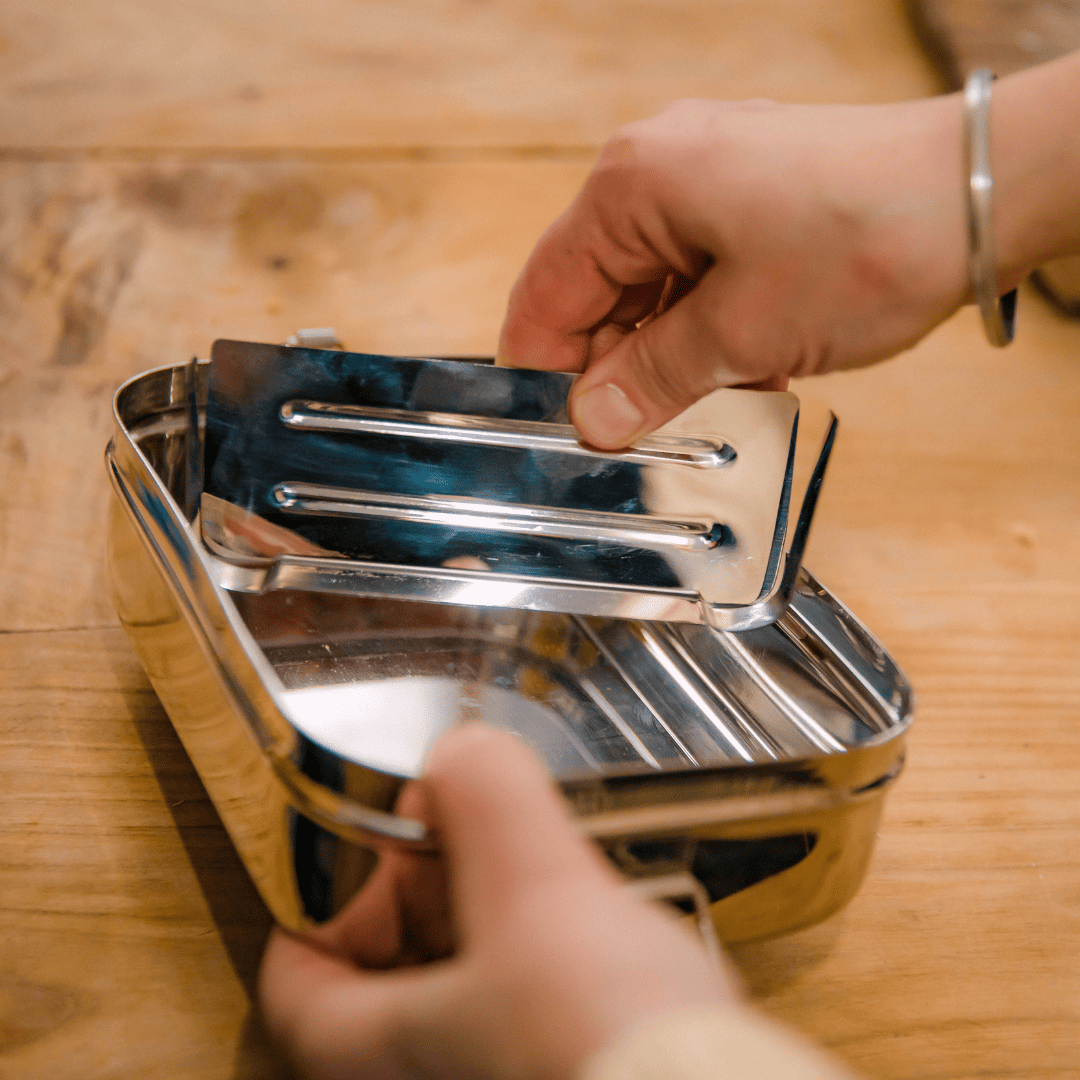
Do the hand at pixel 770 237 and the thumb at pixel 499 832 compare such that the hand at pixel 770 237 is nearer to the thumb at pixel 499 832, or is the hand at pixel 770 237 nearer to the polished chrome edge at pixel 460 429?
the polished chrome edge at pixel 460 429

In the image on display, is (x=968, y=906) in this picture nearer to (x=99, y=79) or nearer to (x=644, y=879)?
(x=644, y=879)

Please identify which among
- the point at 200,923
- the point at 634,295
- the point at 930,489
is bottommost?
the point at 200,923

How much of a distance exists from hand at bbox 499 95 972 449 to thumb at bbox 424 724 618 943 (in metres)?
0.20

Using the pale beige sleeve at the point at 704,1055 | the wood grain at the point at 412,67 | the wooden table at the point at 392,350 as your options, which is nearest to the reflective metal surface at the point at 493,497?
the wooden table at the point at 392,350

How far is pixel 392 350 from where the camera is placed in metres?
0.70

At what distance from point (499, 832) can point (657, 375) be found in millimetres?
A: 224

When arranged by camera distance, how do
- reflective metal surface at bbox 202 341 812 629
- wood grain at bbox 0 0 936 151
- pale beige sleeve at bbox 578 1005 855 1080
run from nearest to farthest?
1. pale beige sleeve at bbox 578 1005 855 1080
2. reflective metal surface at bbox 202 341 812 629
3. wood grain at bbox 0 0 936 151

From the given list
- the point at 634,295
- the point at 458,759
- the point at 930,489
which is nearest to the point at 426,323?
the point at 634,295

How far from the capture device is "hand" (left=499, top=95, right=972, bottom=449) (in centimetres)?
36

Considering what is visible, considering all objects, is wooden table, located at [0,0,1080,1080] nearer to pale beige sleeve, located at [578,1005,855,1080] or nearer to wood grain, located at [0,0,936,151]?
wood grain, located at [0,0,936,151]

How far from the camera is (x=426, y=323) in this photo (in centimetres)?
72

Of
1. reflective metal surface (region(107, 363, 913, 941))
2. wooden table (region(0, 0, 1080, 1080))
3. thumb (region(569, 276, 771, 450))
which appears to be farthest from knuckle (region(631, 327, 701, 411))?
wooden table (region(0, 0, 1080, 1080))

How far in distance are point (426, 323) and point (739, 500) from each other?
328mm

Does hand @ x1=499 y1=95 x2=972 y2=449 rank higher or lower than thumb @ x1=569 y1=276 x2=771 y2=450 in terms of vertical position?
higher
